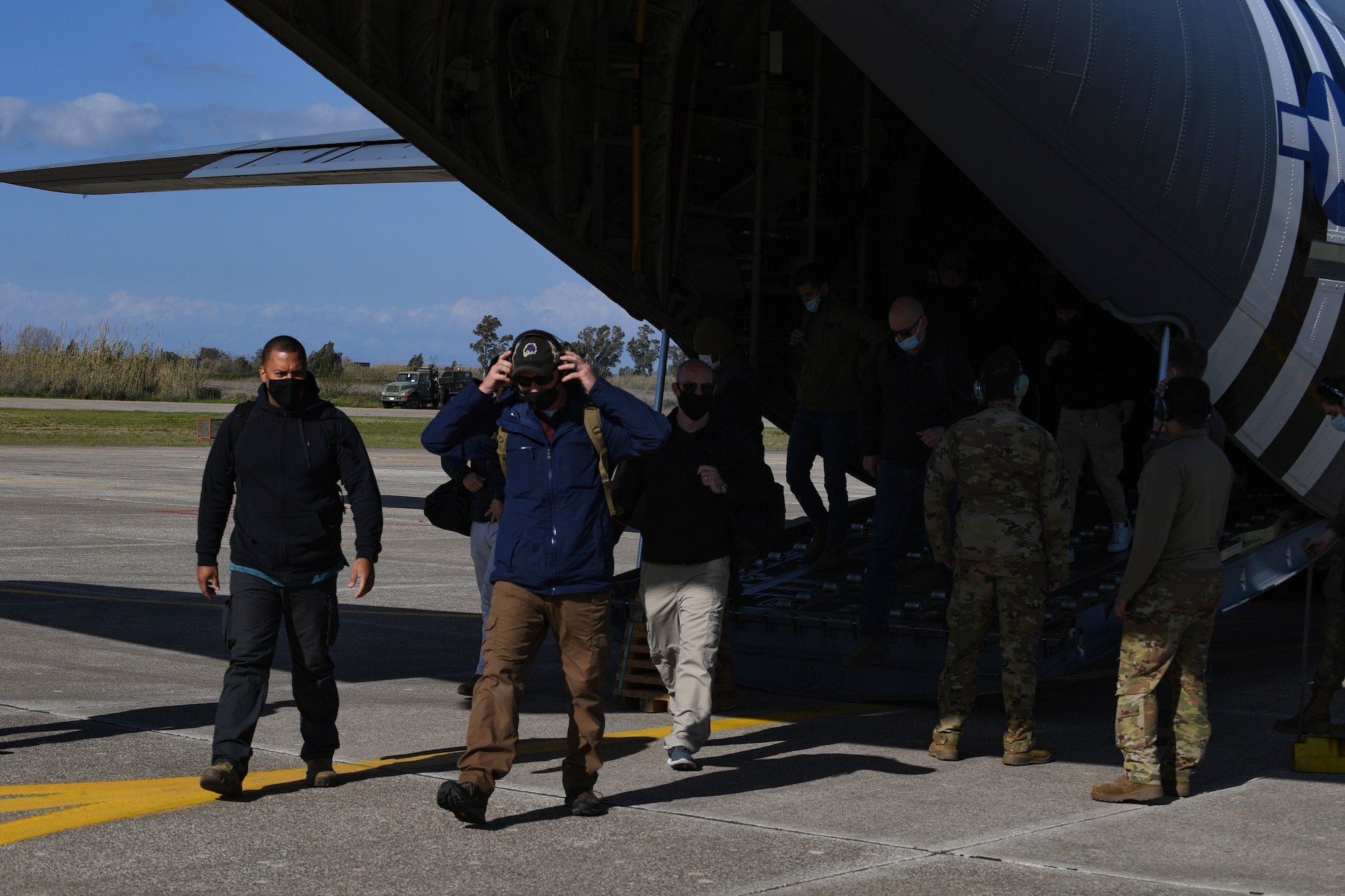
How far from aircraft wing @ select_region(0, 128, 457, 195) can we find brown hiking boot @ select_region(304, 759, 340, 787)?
9.94 m

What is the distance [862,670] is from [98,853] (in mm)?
4478

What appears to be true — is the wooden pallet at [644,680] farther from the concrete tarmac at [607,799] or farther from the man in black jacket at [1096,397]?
the man in black jacket at [1096,397]

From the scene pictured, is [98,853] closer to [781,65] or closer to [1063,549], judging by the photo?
[1063,549]

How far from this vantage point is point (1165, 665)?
20.2 feet

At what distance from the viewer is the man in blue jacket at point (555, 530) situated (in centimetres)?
570

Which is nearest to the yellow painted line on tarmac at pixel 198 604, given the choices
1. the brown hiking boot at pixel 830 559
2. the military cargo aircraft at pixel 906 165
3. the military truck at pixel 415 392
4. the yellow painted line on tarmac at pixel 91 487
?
the military cargo aircraft at pixel 906 165

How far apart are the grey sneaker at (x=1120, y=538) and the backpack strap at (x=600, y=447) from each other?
203 inches

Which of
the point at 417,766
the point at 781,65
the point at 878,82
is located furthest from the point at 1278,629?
the point at 417,766

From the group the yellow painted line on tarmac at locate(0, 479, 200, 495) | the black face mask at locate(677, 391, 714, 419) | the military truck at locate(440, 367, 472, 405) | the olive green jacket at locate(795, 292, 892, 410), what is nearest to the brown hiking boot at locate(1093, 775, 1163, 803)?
the black face mask at locate(677, 391, 714, 419)

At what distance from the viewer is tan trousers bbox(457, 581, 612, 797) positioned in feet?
18.3

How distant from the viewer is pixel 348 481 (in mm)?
6246

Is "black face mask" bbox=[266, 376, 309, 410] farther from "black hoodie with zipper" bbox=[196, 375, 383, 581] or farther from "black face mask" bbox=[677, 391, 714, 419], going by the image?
"black face mask" bbox=[677, 391, 714, 419]

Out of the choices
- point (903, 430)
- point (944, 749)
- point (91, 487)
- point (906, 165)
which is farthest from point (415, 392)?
point (944, 749)

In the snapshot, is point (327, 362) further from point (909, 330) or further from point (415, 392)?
point (909, 330)
